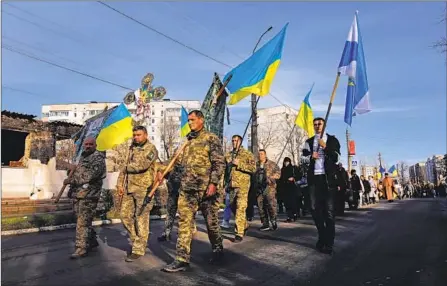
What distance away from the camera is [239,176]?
833 centimetres

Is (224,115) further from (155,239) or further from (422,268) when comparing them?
(422,268)

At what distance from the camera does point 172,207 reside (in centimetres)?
842

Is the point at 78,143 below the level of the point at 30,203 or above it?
above

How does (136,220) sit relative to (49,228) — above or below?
above

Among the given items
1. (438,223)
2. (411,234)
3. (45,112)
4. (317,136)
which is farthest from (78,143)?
(45,112)

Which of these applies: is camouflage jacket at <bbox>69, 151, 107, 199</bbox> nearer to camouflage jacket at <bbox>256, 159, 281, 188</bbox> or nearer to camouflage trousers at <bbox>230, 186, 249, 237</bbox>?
camouflage trousers at <bbox>230, 186, 249, 237</bbox>

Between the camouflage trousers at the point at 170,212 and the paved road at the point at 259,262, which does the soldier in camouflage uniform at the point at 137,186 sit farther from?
the camouflage trousers at the point at 170,212

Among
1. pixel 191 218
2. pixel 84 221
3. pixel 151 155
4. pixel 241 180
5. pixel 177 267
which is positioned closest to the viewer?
pixel 177 267

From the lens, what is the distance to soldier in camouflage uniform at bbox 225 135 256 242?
8156 mm

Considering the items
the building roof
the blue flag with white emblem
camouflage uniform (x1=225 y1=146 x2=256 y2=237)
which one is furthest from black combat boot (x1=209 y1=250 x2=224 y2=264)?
the building roof

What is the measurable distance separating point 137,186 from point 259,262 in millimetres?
2206

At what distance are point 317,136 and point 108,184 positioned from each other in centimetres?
1652

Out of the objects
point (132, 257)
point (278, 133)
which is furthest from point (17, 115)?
point (278, 133)

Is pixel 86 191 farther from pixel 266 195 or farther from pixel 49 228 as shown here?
pixel 49 228
